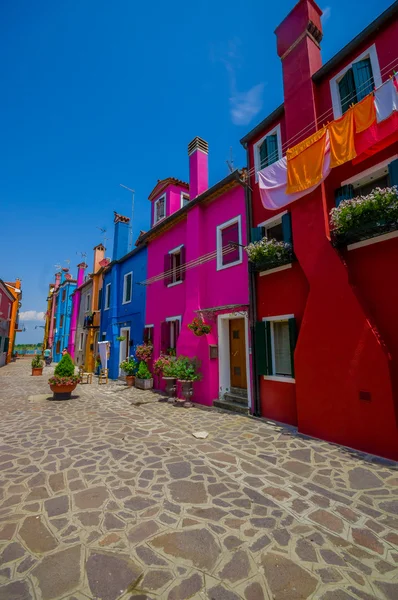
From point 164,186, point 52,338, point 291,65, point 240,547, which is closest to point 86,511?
point 240,547

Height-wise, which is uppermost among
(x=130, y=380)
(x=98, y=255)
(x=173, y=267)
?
(x=98, y=255)

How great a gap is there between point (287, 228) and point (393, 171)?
2.51 metres

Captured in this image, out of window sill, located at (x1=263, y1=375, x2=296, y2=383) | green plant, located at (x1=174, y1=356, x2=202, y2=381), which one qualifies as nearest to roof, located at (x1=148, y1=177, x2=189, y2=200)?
green plant, located at (x1=174, y1=356, x2=202, y2=381)

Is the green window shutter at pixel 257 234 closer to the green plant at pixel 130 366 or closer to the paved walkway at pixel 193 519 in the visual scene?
the paved walkway at pixel 193 519

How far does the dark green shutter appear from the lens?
715 cm

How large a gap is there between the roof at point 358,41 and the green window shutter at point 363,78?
42cm

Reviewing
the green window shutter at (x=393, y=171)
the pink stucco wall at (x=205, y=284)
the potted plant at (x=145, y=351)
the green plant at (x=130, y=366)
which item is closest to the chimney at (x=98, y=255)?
the green plant at (x=130, y=366)

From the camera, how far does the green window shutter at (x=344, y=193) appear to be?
608 cm

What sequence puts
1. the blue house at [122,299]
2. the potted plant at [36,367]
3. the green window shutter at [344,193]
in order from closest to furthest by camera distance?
1. the green window shutter at [344,193]
2. the blue house at [122,299]
3. the potted plant at [36,367]

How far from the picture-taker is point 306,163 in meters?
6.66

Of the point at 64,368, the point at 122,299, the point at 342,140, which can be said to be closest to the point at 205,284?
the point at 342,140

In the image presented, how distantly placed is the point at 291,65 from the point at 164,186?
8.02 meters

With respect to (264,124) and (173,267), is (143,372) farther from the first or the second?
(264,124)

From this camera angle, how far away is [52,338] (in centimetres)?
3484
